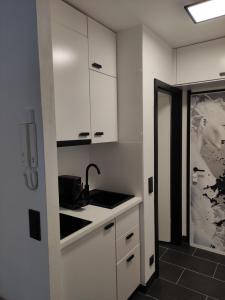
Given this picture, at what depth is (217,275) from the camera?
2355 mm

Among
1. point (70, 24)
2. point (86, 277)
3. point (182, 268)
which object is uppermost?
point (70, 24)

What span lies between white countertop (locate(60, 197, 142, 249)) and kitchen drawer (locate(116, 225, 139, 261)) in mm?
239

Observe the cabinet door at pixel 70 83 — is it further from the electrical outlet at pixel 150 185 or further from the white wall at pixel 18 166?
the electrical outlet at pixel 150 185

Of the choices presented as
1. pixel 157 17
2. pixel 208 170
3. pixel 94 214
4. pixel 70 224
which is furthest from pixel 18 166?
pixel 208 170

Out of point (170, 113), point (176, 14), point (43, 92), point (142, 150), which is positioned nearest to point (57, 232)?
point (43, 92)

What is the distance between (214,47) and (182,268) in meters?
2.35

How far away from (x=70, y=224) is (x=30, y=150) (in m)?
0.63

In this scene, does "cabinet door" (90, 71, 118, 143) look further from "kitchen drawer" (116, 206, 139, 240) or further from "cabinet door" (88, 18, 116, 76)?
"kitchen drawer" (116, 206, 139, 240)

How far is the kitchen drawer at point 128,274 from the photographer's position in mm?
1894

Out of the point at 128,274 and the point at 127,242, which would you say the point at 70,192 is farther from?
the point at 128,274

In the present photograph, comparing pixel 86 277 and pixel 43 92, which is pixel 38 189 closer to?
pixel 43 92

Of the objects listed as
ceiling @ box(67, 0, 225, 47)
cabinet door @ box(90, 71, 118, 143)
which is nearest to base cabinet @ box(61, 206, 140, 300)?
cabinet door @ box(90, 71, 118, 143)

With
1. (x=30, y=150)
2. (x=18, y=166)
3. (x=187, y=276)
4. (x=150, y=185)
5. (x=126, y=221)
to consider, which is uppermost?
(x=30, y=150)

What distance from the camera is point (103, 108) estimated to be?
2.02 m
